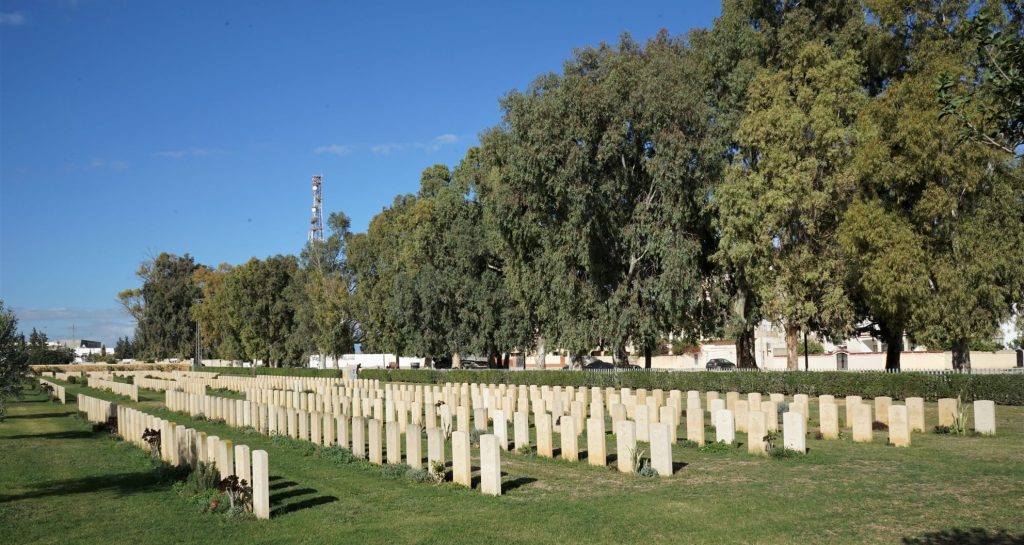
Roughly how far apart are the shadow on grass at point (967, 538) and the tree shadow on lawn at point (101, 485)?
10.9 m

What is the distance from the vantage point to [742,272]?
33750 mm

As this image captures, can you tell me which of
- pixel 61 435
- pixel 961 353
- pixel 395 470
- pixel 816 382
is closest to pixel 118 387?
pixel 61 435

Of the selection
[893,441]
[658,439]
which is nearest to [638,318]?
[893,441]

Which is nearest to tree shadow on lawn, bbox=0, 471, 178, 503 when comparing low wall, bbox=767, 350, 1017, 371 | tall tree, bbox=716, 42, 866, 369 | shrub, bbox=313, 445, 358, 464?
shrub, bbox=313, 445, 358, 464

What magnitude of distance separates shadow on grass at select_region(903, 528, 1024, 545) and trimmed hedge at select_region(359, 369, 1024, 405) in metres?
18.5

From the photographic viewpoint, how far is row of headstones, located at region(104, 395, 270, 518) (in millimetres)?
10047

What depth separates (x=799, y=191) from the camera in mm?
29938

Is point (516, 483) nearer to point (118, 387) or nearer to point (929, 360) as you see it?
point (118, 387)

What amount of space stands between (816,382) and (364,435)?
19.2 metres

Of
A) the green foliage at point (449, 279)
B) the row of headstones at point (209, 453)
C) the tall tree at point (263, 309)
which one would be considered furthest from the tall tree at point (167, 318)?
the row of headstones at point (209, 453)

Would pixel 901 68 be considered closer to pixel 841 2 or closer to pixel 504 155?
pixel 841 2

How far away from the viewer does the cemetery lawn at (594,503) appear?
863cm

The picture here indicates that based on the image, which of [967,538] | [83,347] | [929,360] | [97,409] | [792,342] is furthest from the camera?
[83,347]

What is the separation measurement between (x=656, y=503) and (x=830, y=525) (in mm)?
2215
